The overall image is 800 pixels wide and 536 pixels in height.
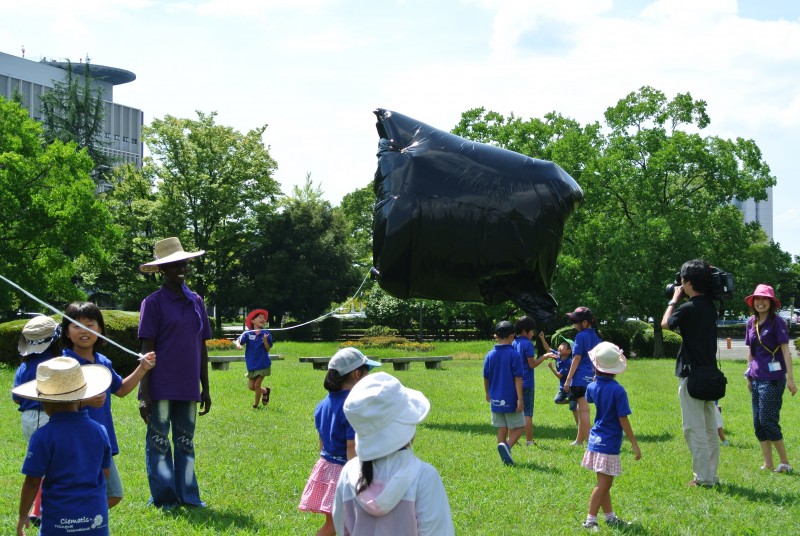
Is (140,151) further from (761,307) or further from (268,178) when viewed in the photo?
(761,307)

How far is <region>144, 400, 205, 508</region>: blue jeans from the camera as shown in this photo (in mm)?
6512

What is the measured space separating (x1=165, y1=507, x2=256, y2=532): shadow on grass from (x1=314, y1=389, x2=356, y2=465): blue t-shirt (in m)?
1.34

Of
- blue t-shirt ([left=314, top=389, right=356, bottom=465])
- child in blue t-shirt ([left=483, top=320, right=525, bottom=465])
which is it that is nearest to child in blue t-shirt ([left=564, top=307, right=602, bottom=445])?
child in blue t-shirt ([left=483, top=320, right=525, bottom=465])

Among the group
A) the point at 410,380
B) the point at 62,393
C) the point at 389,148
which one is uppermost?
the point at 389,148

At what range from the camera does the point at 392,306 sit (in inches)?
1656

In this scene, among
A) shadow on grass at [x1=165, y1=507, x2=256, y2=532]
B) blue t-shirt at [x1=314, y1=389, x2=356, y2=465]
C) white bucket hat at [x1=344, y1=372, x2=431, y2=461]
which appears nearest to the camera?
white bucket hat at [x1=344, y1=372, x2=431, y2=461]

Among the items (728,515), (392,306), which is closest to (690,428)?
(728,515)

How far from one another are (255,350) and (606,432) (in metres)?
7.99

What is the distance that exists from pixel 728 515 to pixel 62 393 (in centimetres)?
515

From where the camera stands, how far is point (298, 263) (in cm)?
4375

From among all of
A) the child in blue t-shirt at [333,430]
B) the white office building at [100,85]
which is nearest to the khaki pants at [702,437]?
the child in blue t-shirt at [333,430]

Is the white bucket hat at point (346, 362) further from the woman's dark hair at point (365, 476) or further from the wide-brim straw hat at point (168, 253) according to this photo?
the wide-brim straw hat at point (168, 253)

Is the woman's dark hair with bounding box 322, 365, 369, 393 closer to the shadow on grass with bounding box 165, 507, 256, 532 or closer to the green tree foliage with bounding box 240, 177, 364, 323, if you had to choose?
the shadow on grass with bounding box 165, 507, 256, 532

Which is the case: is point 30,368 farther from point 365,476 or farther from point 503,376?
point 503,376
